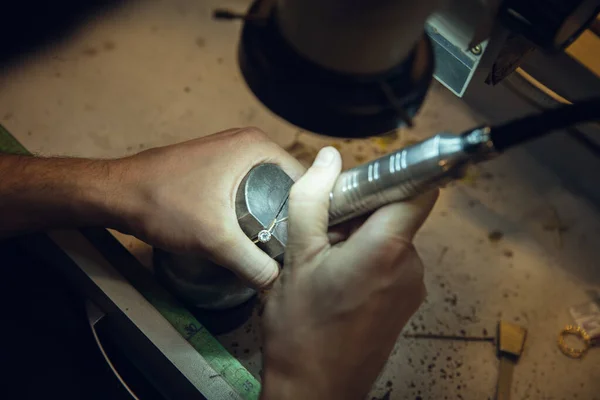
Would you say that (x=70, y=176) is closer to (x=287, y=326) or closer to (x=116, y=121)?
(x=116, y=121)

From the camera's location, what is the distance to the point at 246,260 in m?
0.74

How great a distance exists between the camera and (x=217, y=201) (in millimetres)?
763

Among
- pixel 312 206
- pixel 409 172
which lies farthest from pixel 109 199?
pixel 409 172

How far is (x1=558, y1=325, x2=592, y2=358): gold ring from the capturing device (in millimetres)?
957

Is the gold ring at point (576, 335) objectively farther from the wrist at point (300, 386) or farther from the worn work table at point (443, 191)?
the wrist at point (300, 386)

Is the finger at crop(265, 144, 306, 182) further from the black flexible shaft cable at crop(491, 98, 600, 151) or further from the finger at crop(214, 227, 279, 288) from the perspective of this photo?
the black flexible shaft cable at crop(491, 98, 600, 151)

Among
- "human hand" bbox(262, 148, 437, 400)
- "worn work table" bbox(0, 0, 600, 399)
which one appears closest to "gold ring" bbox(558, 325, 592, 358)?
"worn work table" bbox(0, 0, 600, 399)

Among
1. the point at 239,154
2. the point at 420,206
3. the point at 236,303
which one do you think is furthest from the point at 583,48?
the point at 236,303

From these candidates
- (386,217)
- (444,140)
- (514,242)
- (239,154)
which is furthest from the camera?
(514,242)

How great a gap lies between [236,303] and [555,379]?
1.83ft

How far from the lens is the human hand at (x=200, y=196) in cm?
75

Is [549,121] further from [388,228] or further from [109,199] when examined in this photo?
[109,199]

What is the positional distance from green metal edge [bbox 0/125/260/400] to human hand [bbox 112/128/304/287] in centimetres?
6

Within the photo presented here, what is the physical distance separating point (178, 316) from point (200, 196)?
20 centimetres
